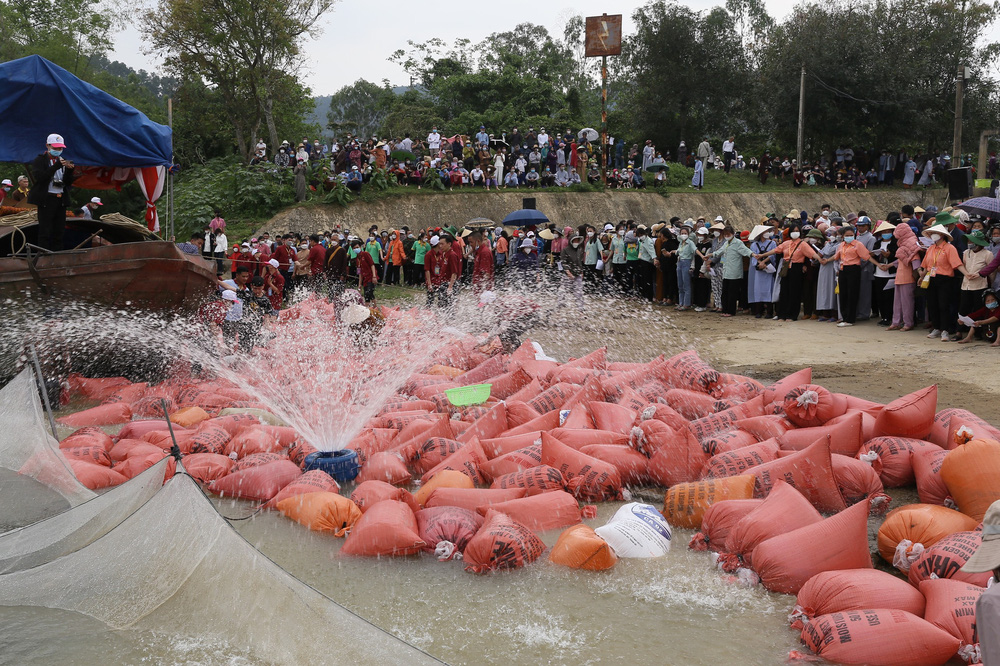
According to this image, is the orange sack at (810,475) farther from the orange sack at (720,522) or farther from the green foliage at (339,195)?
the green foliage at (339,195)

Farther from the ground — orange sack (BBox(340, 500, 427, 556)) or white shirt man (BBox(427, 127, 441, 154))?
white shirt man (BBox(427, 127, 441, 154))

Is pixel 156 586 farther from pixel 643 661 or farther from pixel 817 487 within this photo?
pixel 817 487

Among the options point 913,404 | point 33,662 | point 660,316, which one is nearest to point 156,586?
point 33,662

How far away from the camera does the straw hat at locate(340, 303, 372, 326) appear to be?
1009 centimetres

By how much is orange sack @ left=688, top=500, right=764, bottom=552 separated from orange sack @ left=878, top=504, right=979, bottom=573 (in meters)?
0.63

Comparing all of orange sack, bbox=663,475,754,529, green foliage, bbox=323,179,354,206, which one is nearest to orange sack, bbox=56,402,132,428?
orange sack, bbox=663,475,754,529

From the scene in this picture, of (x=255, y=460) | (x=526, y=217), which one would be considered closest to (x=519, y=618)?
(x=255, y=460)

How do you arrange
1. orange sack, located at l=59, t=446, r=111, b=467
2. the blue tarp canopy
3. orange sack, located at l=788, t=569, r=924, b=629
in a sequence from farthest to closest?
the blue tarp canopy, orange sack, located at l=59, t=446, r=111, b=467, orange sack, located at l=788, t=569, r=924, b=629

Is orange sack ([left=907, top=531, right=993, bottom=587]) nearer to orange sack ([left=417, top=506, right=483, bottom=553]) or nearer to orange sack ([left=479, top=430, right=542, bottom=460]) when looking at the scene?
orange sack ([left=417, top=506, right=483, bottom=553])

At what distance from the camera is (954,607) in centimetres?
313

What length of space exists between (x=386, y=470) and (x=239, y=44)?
81.0 feet

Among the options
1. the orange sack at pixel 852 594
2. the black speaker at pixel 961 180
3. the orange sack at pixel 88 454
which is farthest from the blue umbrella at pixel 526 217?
the orange sack at pixel 852 594

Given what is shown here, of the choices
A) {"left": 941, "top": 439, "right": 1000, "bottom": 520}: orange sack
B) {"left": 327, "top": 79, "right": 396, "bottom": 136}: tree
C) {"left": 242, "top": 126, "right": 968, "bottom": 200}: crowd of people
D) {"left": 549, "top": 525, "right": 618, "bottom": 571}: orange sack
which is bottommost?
{"left": 549, "top": 525, "right": 618, "bottom": 571}: orange sack

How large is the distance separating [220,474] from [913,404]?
177 inches
